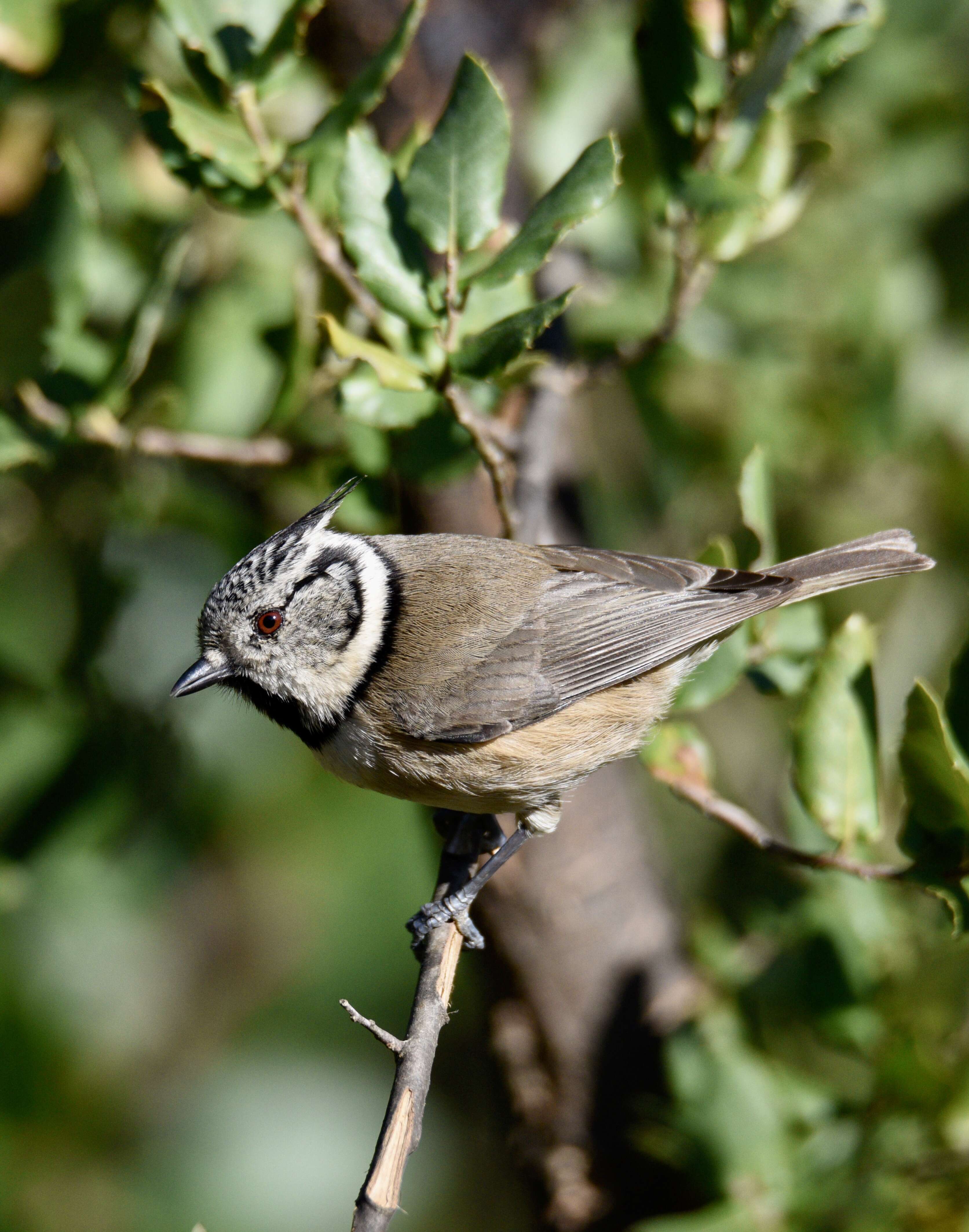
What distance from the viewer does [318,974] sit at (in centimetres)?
387

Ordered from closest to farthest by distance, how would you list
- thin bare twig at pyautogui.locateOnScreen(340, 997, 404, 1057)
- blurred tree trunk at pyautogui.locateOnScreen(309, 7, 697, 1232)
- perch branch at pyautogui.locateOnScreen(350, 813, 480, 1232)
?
1. perch branch at pyautogui.locateOnScreen(350, 813, 480, 1232)
2. thin bare twig at pyautogui.locateOnScreen(340, 997, 404, 1057)
3. blurred tree trunk at pyautogui.locateOnScreen(309, 7, 697, 1232)

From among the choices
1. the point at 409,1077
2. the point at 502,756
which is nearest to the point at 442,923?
the point at 502,756

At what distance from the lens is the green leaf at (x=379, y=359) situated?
6.26 ft

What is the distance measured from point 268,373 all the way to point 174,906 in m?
2.01

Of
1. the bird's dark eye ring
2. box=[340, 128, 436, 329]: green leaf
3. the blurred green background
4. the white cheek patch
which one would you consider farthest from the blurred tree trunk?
box=[340, 128, 436, 329]: green leaf

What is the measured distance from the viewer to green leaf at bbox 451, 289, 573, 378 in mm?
1811

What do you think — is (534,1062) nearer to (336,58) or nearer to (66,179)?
(66,179)

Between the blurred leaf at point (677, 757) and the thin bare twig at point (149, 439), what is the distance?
109 cm

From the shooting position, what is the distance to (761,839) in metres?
2.24

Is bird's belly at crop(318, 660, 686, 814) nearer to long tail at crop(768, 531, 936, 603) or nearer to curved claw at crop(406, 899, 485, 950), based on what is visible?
curved claw at crop(406, 899, 485, 950)

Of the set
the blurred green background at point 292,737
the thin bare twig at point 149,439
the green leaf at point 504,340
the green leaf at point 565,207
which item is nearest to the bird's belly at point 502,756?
the blurred green background at point 292,737

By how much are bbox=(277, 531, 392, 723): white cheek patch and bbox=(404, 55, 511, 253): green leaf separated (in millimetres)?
843

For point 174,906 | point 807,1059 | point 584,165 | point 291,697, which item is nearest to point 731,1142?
point 807,1059

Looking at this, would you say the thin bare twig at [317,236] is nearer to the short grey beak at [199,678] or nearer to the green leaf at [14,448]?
the green leaf at [14,448]
